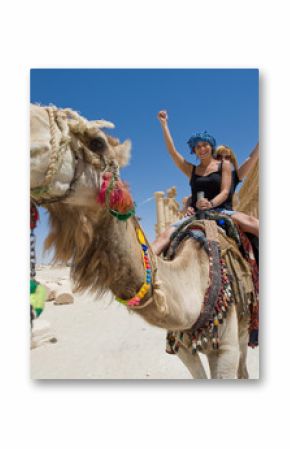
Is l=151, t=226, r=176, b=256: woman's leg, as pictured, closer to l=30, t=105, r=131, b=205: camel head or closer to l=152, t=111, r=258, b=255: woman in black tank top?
l=152, t=111, r=258, b=255: woman in black tank top

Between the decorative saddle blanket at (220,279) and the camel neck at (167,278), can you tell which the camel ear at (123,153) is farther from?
the decorative saddle blanket at (220,279)

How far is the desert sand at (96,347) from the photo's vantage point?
2.13m

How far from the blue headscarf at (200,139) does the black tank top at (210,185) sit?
0.10 metres

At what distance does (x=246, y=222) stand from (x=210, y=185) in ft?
0.78

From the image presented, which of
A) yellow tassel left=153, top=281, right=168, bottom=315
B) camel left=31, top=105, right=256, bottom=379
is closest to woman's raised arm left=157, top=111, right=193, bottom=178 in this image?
camel left=31, top=105, right=256, bottom=379

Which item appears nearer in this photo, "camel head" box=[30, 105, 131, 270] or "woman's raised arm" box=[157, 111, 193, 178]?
"camel head" box=[30, 105, 131, 270]

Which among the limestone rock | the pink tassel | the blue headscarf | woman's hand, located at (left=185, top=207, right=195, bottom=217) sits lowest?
the limestone rock

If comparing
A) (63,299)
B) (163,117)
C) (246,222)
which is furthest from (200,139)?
(63,299)

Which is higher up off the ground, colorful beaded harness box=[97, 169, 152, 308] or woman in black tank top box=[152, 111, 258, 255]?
woman in black tank top box=[152, 111, 258, 255]

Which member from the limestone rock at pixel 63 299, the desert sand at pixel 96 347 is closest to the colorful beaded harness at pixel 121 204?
the desert sand at pixel 96 347

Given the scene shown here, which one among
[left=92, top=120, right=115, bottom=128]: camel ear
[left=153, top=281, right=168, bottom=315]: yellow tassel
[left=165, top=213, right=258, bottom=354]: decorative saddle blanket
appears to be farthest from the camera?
[left=165, top=213, right=258, bottom=354]: decorative saddle blanket

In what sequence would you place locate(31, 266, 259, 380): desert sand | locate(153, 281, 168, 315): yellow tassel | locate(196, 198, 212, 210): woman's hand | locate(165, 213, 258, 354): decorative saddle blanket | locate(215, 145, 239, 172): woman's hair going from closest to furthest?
locate(153, 281, 168, 315): yellow tassel
locate(165, 213, 258, 354): decorative saddle blanket
locate(196, 198, 212, 210): woman's hand
locate(215, 145, 239, 172): woman's hair
locate(31, 266, 259, 380): desert sand

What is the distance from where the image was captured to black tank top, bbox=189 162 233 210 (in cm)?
194

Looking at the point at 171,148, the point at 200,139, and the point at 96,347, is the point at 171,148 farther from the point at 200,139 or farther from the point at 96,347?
the point at 96,347
